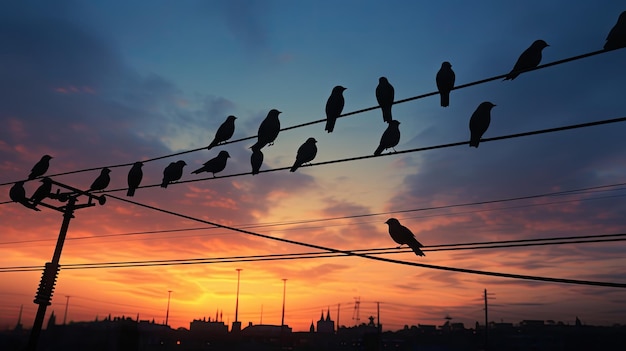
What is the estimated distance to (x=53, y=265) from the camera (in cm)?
1474

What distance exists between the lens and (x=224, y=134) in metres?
15.5

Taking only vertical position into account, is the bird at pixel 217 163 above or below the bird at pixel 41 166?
below

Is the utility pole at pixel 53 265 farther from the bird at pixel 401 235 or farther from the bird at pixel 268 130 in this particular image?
the bird at pixel 401 235

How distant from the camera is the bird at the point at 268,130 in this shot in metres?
14.0

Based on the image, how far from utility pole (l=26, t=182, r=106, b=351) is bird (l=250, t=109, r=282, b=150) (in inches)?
221

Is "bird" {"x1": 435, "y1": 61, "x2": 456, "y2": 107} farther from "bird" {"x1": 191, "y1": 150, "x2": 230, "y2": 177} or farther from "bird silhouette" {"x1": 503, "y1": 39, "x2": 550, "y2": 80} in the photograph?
"bird" {"x1": 191, "y1": 150, "x2": 230, "y2": 177}

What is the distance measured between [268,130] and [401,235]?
4.70 metres

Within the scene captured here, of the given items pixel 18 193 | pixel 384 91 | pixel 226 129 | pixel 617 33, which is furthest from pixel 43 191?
pixel 617 33

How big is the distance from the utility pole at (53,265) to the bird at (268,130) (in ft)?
18.4

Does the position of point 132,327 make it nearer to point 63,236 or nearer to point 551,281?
point 551,281

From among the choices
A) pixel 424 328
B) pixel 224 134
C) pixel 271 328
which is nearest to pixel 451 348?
pixel 424 328

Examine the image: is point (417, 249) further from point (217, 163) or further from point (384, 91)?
point (217, 163)

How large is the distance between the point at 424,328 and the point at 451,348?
32724 mm

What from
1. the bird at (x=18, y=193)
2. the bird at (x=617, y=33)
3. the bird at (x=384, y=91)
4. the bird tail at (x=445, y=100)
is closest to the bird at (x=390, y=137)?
the bird at (x=384, y=91)
